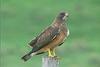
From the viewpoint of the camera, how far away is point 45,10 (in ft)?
88.4

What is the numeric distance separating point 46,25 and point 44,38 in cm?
1267

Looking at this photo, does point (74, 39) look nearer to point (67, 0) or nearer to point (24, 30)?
point (24, 30)

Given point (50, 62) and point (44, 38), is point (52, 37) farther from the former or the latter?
point (50, 62)

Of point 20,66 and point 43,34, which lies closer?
point 43,34

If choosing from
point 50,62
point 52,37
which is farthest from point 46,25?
point 50,62

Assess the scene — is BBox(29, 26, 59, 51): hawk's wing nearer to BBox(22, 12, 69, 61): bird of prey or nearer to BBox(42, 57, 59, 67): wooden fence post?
BBox(22, 12, 69, 61): bird of prey

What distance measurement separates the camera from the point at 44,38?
1188 centimetres

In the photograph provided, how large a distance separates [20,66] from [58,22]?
7.05 meters

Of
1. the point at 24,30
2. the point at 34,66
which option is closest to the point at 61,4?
the point at 24,30

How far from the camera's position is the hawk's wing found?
11695 mm

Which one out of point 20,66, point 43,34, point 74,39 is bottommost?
point 43,34

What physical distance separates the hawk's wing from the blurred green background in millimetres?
7071

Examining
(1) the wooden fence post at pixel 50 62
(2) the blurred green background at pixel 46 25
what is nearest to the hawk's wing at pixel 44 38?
(1) the wooden fence post at pixel 50 62

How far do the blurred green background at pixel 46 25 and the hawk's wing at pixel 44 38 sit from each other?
7071mm
